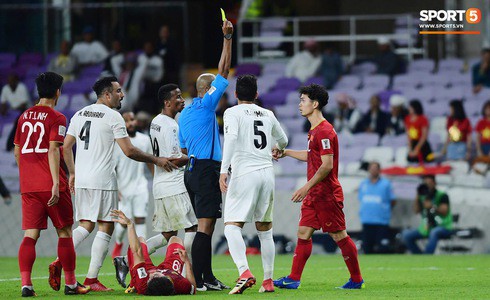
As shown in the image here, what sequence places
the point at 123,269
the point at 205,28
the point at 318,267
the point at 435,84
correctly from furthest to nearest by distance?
the point at 205,28
the point at 435,84
the point at 318,267
the point at 123,269

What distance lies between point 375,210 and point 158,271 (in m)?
9.18

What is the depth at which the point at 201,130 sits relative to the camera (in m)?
11.0

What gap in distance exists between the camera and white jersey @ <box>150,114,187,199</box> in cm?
1126

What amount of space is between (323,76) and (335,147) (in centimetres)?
1309

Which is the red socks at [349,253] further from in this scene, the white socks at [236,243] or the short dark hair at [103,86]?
the short dark hair at [103,86]

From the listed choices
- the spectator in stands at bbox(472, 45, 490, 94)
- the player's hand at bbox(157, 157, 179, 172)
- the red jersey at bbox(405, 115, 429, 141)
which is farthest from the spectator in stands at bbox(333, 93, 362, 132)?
the player's hand at bbox(157, 157, 179, 172)

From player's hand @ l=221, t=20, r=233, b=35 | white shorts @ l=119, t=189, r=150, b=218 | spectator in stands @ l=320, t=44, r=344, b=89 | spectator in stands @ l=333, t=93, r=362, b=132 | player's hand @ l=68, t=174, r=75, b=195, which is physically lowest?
white shorts @ l=119, t=189, r=150, b=218

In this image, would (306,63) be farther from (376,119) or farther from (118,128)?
(118,128)

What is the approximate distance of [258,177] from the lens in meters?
10.3

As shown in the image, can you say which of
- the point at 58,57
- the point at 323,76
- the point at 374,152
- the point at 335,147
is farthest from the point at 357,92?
the point at 335,147

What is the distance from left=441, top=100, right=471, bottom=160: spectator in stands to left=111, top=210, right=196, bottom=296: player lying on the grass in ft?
35.7

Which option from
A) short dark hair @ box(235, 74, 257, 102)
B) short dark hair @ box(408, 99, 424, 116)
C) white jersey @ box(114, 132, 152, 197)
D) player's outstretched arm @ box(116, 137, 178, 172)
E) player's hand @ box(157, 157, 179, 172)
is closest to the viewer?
short dark hair @ box(235, 74, 257, 102)

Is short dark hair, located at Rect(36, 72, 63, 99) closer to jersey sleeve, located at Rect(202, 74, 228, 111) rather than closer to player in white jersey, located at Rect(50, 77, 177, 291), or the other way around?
player in white jersey, located at Rect(50, 77, 177, 291)

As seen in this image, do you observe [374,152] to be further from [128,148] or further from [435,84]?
[128,148]
